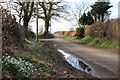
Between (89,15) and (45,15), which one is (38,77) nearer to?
(89,15)

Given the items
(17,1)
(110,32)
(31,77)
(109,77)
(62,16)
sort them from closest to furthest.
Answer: (31,77) < (109,77) < (110,32) < (17,1) < (62,16)

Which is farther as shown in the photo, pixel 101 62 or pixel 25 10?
pixel 25 10

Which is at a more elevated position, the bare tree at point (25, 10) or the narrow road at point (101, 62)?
the bare tree at point (25, 10)

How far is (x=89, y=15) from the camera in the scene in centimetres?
3500

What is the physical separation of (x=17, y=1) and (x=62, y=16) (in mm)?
17402

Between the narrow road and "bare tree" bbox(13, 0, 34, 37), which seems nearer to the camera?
the narrow road

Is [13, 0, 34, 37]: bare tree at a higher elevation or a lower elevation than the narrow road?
higher

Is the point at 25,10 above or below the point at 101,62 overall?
above

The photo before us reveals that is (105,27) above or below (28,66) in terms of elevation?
above

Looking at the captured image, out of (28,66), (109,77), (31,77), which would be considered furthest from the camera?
(109,77)

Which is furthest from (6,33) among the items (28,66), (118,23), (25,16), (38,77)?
(25,16)

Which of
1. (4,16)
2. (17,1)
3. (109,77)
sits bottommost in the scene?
(109,77)

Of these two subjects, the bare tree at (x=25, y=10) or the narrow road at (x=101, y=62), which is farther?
the bare tree at (x=25, y=10)

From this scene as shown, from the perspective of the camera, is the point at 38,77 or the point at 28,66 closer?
the point at 38,77
